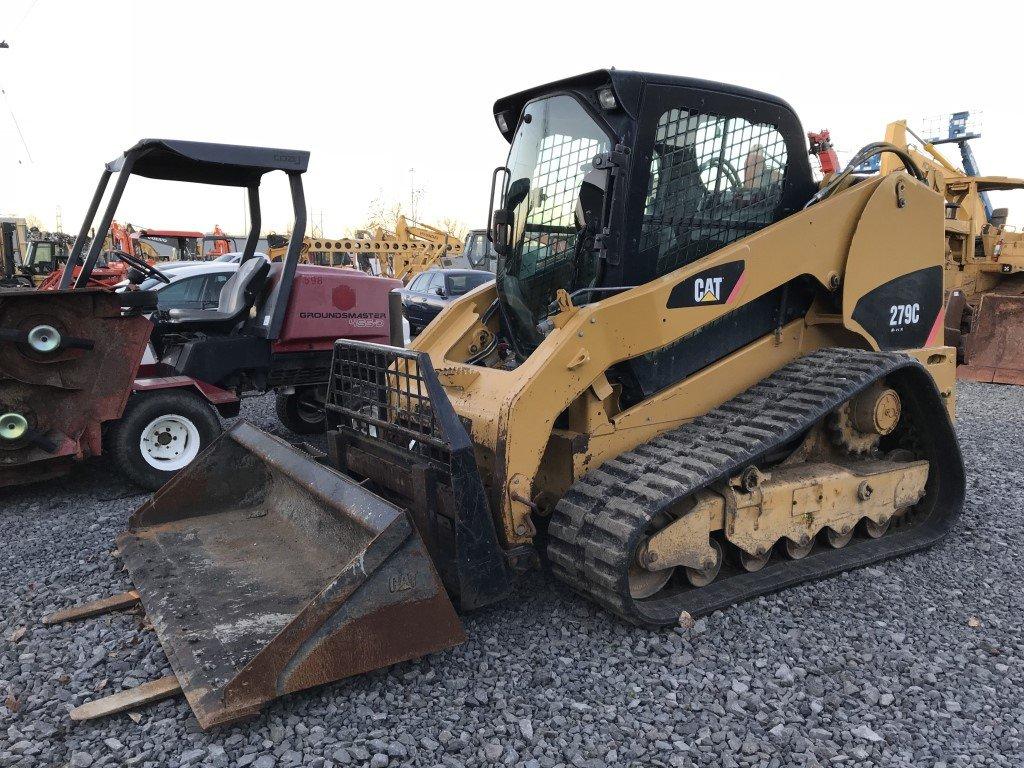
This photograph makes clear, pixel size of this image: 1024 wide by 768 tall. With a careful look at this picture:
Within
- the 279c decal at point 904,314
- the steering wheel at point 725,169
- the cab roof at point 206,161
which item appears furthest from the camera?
the cab roof at point 206,161

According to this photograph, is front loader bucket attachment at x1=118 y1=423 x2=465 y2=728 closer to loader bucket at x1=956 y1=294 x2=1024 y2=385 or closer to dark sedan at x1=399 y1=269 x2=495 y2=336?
dark sedan at x1=399 y1=269 x2=495 y2=336

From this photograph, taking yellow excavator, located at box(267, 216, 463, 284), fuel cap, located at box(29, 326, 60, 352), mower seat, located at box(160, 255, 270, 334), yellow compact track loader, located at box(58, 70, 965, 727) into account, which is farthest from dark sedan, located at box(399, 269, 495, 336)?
yellow compact track loader, located at box(58, 70, 965, 727)

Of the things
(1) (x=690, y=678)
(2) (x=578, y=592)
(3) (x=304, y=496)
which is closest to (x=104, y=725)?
(3) (x=304, y=496)

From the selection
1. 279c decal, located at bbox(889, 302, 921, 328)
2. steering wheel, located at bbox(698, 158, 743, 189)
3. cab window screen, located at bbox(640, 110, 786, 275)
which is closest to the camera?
cab window screen, located at bbox(640, 110, 786, 275)

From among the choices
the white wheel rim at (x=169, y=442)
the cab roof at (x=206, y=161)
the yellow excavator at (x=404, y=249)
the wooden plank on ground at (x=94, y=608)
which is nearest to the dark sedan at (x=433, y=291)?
the yellow excavator at (x=404, y=249)

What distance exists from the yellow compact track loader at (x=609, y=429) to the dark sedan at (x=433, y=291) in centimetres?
992

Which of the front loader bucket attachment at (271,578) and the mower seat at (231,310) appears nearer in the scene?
the front loader bucket attachment at (271,578)

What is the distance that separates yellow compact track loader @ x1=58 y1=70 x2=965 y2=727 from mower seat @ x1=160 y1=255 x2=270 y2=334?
2.33 m

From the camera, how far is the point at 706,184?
4078 millimetres

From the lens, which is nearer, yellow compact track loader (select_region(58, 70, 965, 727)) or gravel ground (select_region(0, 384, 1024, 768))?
gravel ground (select_region(0, 384, 1024, 768))

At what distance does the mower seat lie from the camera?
6.38m

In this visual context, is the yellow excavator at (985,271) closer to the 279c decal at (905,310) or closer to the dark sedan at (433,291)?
the 279c decal at (905,310)

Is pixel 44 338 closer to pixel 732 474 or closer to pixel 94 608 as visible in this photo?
pixel 94 608

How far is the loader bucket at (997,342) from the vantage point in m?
11.1
